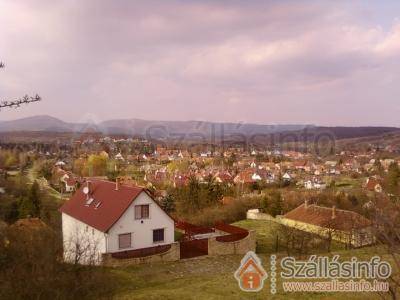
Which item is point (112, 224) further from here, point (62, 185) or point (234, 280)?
point (62, 185)

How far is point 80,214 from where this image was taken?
81.8 ft

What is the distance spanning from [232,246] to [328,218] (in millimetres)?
11291

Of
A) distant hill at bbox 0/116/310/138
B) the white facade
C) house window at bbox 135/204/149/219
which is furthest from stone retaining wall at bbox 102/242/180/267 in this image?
distant hill at bbox 0/116/310/138

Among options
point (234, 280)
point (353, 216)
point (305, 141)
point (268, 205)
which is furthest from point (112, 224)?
point (305, 141)

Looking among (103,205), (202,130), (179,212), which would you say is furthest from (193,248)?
(202,130)

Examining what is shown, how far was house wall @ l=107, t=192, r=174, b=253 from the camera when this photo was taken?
71.4 ft

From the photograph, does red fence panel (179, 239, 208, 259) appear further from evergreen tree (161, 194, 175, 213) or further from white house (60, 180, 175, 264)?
evergreen tree (161, 194, 175, 213)

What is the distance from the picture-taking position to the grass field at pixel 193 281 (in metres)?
13.4

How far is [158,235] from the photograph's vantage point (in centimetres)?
2327

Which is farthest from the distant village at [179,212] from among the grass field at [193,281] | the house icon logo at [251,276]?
the house icon logo at [251,276]

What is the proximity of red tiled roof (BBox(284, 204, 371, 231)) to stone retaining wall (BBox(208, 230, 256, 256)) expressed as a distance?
577 cm

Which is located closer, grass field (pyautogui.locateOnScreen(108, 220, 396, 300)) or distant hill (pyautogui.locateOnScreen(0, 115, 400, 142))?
grass field (pyautogui.locateOnScreen(108, 220, 396, 300))

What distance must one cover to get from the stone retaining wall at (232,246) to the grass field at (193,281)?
529 millimetres

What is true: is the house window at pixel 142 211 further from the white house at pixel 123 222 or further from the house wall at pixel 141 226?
the house wall at pixel 141 226
